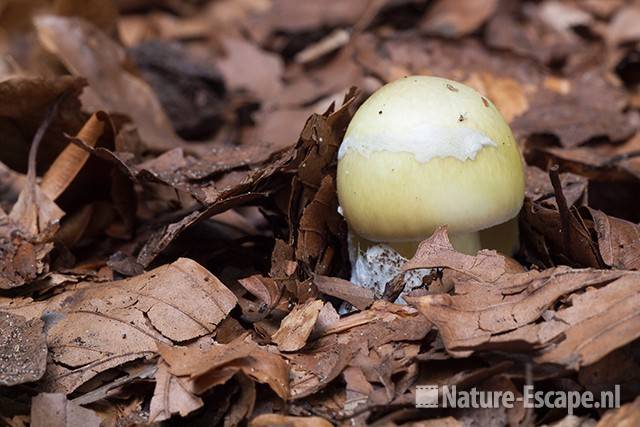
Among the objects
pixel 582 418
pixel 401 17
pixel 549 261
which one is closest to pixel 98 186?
pixel 549 261

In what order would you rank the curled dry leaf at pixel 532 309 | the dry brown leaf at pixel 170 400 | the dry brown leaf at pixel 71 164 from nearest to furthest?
1. the curled dry leaf at pixel 532 309
2. the dry brown leaf at pixel 170 400
3. the dry brown leaf at pixel 71 164

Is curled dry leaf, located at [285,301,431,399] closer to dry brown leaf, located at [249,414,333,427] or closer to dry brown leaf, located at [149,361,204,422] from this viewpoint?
dry brown leaf, located at [249,414,333,427]

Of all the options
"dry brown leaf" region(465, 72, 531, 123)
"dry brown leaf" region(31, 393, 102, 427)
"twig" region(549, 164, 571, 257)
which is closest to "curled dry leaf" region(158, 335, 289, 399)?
"dry brown leaf" region(31, 393, 102, 427)

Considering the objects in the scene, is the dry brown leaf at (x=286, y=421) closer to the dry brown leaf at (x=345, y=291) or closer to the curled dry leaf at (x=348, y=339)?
the curled dry leaf at (x=348, y=339)

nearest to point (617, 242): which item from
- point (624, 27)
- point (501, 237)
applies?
point (501, 237)

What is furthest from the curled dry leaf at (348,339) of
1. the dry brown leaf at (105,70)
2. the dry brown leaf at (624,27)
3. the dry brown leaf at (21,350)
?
the dry brown leaf at (624,27)
